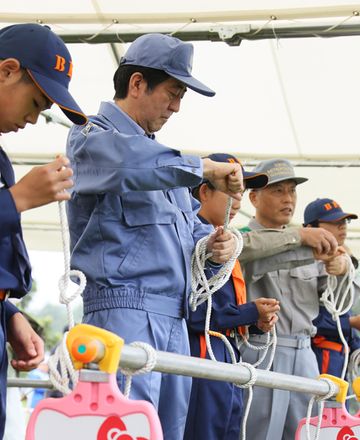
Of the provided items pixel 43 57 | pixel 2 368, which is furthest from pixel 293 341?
pixel 43 57

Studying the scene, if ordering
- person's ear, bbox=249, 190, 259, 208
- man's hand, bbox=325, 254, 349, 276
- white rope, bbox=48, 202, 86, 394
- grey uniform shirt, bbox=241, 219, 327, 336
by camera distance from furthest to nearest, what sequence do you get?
person's ear, bbox=249, 190, 259, 208 → man's hand, bbox=325, 254, 349, 276 → grey uniform shirt, bbox=241, 219, 327, 336 → white rope, bbox=48, 202, 86, 394

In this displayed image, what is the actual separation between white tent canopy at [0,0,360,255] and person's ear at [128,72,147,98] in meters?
1.80

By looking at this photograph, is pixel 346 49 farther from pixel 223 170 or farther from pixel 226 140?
pixel 223 170

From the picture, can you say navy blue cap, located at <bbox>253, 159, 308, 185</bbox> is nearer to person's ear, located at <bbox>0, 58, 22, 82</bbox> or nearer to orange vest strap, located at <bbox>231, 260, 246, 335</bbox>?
orange vest strap, located at <bbox>231, 260, 246, 335</bbox>

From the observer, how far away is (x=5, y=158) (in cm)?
209

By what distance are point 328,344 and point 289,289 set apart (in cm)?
52

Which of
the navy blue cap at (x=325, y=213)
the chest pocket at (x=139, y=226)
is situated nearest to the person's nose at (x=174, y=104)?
the chest pocket at (x=139, y=226)

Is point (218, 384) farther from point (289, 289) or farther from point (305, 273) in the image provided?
point (305, 273)

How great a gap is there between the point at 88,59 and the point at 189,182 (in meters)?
2.88

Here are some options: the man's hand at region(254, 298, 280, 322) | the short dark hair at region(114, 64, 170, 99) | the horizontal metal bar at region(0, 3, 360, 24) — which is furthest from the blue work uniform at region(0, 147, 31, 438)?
the horizontal metal bar at region(0, 3, 360, 24)

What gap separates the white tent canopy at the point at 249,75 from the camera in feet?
14.2

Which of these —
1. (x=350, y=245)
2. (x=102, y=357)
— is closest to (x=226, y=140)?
(x=350, y=245)

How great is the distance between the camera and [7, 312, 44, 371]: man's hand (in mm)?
2084

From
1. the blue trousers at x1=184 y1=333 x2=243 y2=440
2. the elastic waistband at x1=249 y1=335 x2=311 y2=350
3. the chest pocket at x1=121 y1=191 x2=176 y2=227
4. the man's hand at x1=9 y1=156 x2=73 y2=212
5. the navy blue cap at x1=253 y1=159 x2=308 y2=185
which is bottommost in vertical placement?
the blue trousers at x1=184 y1=333 x2=243 y2=440
